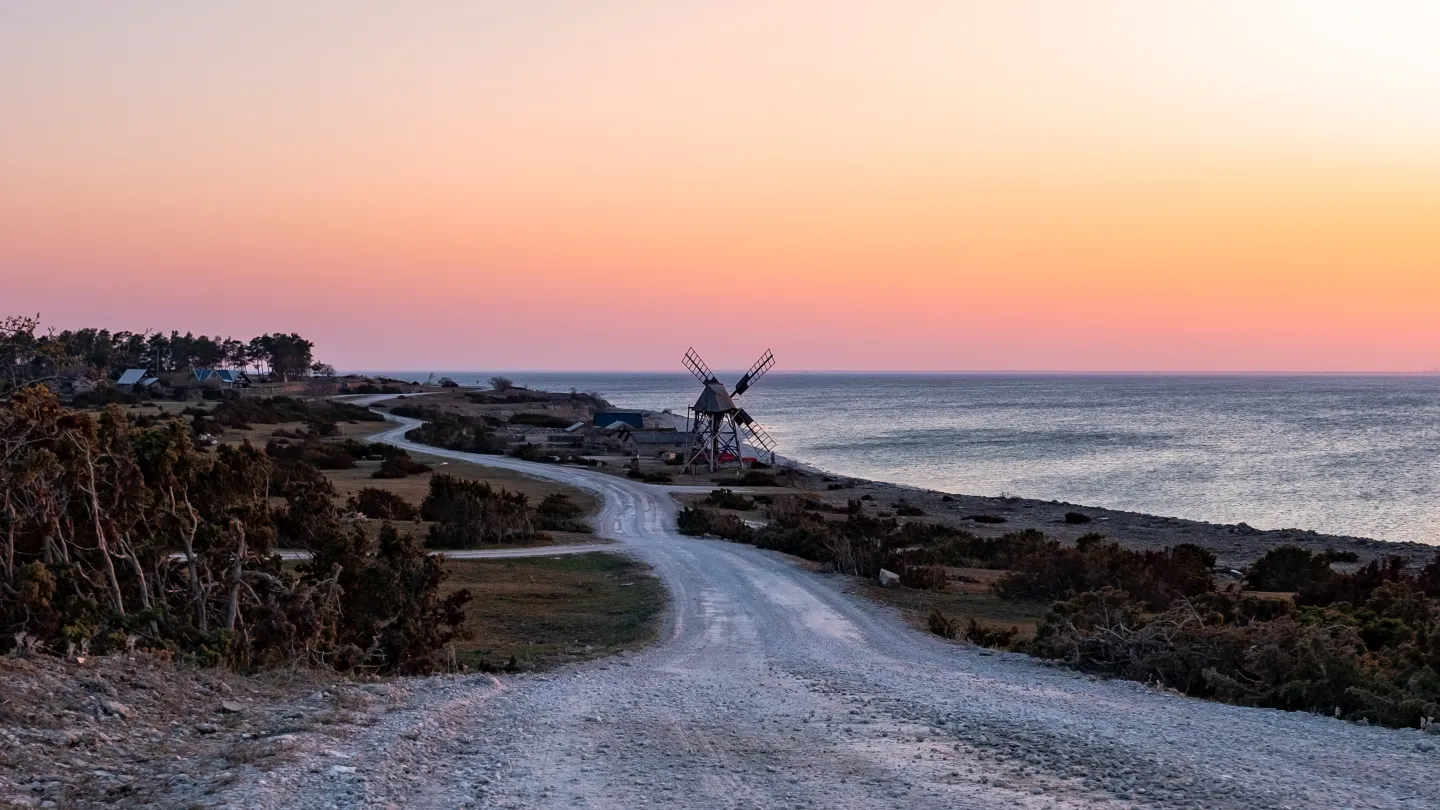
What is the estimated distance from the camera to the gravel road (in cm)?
791

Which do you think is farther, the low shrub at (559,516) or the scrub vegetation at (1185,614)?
the low shrub at (559,516)

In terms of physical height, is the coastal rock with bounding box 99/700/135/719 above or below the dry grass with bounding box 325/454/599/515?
above

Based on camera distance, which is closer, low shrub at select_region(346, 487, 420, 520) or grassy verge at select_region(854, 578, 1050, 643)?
grassy verge at select_region(854, 578, 1050, 643)

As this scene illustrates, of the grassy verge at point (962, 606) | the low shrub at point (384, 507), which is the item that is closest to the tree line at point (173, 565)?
the grassy verge at point (962, 606)

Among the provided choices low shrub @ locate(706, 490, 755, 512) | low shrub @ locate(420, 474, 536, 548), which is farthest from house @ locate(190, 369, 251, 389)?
low shrub @ locate(420, 474, 536, 548)

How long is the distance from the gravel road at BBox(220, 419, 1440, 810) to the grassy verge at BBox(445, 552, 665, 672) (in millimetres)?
1622

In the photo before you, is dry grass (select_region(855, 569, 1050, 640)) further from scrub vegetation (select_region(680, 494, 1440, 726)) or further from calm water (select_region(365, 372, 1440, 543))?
calm water (select_region(365, 372, 1440, 543))

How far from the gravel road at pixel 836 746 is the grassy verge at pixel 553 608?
1622mm

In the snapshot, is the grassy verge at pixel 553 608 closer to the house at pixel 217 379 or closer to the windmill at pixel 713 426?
the windmill at pixel 713 426

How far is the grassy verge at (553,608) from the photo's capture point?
15.9 metres

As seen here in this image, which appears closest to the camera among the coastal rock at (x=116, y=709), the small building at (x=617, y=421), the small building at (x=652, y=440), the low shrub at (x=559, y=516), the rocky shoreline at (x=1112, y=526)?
the coastal rock at (x=116, y=709)

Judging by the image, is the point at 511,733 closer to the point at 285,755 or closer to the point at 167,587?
the point at 285,755

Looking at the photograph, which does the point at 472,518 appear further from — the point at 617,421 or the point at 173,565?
the point at 617,421

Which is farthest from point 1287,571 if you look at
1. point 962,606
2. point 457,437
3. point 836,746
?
point 457,437
